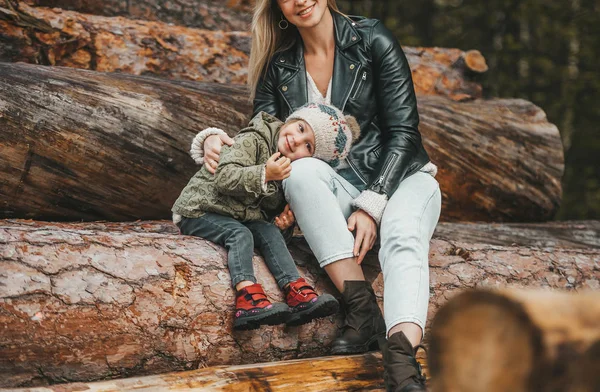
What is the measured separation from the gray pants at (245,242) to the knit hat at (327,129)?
0.42m

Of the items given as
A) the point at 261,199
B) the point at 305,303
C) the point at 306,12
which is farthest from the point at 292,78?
the point at 305,303

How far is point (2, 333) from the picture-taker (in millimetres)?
2299

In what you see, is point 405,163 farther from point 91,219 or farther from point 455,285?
point 91,219

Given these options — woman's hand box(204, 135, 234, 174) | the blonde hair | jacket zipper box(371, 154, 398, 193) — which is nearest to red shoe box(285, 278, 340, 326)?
jacket zipper box(371, 154, 398, 193)

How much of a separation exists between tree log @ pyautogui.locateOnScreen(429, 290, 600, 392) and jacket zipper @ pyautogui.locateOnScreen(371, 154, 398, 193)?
1.86m

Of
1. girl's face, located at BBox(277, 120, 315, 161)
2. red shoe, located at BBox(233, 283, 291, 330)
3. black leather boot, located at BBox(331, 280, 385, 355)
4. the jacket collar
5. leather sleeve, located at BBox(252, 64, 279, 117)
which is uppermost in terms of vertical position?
the jacket collar

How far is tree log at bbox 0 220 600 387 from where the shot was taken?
2.37 meters

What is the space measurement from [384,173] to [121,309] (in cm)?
131

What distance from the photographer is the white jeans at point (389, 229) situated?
2738 mm

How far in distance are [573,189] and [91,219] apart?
6.71 meters

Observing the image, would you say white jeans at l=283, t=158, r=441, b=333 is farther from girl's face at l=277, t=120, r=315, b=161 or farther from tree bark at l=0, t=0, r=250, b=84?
tree bark at l=0, t=0, r=250, b=84

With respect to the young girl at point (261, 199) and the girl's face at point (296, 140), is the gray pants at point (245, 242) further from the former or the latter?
the girl's face at point (296, 140)

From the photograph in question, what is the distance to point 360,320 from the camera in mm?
2896

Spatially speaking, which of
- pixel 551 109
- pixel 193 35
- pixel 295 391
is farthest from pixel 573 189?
pixel 295 391
